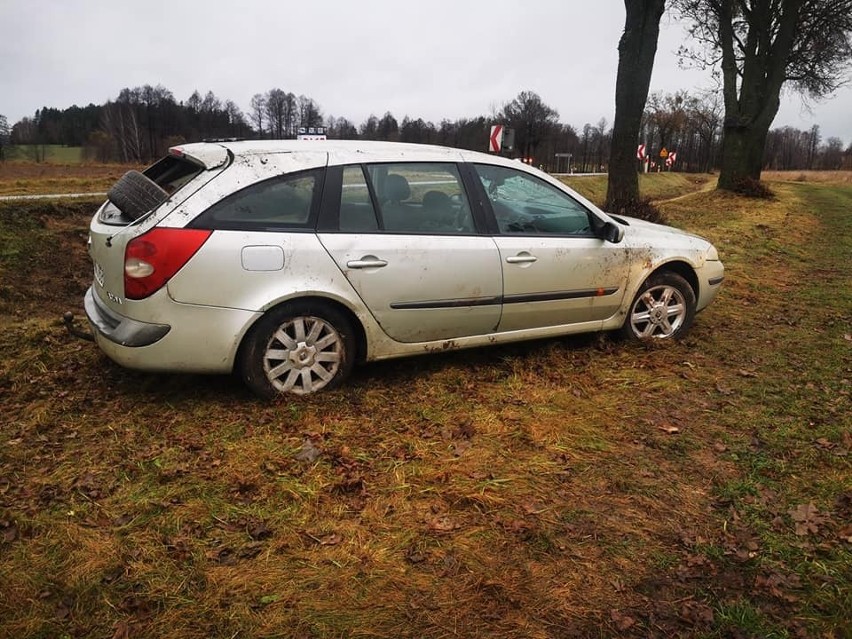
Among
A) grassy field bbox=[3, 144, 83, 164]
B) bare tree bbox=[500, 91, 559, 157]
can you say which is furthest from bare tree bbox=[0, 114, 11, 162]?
bare tree bbox=[500, 91, 559, 157]

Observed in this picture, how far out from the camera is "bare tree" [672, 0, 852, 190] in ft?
62.4

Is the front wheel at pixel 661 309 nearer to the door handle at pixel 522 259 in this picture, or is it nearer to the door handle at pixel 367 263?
the door handle at pixel 522 259

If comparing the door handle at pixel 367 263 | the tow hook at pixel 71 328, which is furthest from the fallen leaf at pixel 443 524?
the tow hook at pixel 71 328

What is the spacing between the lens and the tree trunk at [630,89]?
36.3ft

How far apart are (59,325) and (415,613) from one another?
4.23m

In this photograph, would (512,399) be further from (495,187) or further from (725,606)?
(725,606)

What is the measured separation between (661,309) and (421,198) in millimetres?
2333

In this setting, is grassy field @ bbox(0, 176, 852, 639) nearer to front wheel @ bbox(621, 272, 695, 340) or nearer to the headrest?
front wheel @ bbox(621, 272, 695, 340)

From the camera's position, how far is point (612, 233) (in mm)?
4805

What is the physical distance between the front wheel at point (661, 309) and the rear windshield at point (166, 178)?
136 inches

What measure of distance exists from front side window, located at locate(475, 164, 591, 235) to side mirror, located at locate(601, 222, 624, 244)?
13 centimetres

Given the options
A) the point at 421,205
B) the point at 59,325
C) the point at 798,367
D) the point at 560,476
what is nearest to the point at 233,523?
the point at 560,476

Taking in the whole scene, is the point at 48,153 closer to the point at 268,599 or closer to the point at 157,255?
the point at 157,255

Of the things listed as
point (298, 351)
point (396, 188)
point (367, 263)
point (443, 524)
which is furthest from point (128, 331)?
point (443, 524)
